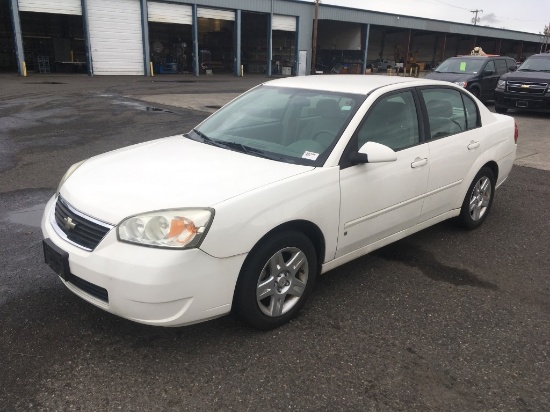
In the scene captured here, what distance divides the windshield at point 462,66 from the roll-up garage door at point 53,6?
67.4 ft

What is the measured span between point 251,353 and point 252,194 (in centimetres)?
95

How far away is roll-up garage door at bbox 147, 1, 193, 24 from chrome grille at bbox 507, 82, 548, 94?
22987mm

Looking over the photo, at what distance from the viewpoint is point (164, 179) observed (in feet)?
9.71

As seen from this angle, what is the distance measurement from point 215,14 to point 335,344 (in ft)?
109

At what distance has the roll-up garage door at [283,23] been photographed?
117 ft

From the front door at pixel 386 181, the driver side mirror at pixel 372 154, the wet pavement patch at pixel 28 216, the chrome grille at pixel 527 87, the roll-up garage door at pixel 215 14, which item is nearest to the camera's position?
the driver side mirror at pixel 372 154

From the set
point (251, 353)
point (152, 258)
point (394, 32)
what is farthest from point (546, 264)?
point (394, 32)

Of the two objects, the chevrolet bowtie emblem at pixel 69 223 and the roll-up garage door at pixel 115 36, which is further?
the roll-up garage door at pixel 115 36

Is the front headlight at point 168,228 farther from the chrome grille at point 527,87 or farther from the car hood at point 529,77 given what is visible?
the car hood at point 529,77

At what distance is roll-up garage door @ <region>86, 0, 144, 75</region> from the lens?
89.1 ft

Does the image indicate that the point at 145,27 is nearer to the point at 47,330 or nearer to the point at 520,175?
the point at 520,175

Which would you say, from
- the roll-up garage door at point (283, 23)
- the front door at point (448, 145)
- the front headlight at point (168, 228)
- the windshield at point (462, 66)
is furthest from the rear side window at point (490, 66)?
the roll-up garage door at point (283, 23)

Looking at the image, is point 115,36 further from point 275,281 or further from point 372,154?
point 275,281

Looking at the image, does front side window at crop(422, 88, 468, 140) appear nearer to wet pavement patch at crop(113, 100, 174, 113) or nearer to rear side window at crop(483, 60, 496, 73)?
wet pavement patch at crop(113, 100, 174, 113)
